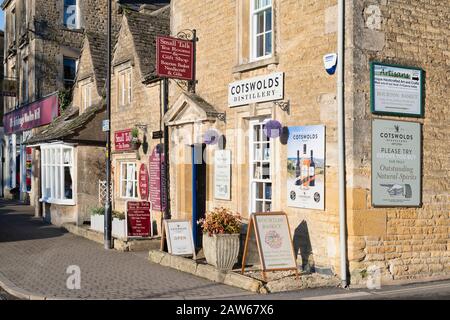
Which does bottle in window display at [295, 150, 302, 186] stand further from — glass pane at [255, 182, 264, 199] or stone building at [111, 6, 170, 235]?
stone building at [111, 6, 170, 235]

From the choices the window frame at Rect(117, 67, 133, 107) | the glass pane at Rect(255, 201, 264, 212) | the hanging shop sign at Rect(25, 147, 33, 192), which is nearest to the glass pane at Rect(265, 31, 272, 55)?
the glass pane at Rect(255, 201, 264, 212)

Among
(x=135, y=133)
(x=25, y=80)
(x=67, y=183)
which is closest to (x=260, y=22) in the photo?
(x=135, y=133)

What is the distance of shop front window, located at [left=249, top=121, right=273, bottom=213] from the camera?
12.1 m

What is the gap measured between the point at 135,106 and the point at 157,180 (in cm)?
283

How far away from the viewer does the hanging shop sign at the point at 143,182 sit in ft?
55.2

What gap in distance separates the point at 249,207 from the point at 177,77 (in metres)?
3.98

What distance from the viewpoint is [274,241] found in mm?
10094

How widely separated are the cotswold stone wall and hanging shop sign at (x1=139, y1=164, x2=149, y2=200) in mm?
8215

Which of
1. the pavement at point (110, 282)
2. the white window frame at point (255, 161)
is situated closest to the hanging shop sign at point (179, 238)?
the pavement at point (110, 282)

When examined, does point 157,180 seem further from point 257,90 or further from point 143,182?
point 257,90

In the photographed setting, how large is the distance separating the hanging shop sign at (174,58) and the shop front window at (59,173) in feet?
23.2

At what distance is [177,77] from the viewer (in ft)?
46.7
